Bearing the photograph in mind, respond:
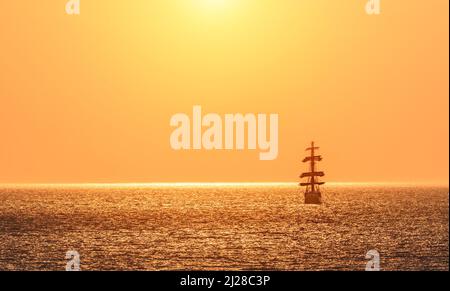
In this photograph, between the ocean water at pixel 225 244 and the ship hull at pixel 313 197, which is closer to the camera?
the ocean water at pixel 225 244

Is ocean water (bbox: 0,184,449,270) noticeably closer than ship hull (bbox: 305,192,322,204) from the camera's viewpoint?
Yes

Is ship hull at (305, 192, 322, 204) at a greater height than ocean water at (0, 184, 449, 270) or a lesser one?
greater

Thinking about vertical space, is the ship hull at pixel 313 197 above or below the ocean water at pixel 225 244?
above

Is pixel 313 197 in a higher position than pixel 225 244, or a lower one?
higher

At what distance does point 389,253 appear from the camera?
79.0 m

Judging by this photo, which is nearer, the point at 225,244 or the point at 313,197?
the point at 225,244
